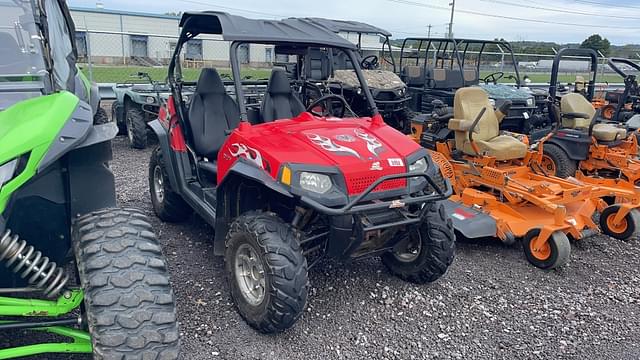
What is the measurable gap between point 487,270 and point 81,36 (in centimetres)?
984

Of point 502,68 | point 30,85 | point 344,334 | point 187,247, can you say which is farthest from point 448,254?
point 502,68

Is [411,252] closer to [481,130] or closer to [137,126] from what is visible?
[481,130]

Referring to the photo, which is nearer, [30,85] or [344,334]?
[30,85]

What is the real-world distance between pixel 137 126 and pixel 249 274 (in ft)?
18.2

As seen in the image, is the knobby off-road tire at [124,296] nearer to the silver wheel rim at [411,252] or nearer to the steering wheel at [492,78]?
the silver wheel rim at [411,252]

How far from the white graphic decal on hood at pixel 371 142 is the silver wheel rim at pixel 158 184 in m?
2.23

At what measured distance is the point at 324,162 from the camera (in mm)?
2963

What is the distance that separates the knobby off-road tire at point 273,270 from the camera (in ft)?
9.16

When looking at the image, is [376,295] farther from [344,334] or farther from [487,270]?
[487,270]

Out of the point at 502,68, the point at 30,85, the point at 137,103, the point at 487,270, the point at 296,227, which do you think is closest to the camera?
the point at 30,85

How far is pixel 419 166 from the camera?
3.31 meters

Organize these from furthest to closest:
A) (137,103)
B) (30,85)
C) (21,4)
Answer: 1. (137,103)
2. (21,4)
3. (30,85)

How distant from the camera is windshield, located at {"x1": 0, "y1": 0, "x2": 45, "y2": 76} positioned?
241 cm

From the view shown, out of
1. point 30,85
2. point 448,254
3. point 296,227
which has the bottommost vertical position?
point 448,254
